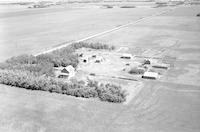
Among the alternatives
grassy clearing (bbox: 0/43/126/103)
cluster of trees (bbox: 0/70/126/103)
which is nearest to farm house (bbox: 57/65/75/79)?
grassy clearing (bbox: 0/43/126/103)

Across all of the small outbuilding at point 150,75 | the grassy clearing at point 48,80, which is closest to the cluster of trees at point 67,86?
the grassy clearing at point 48,80

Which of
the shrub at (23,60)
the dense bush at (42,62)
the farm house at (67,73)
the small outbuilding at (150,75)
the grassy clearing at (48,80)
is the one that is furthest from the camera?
the shrub at (23,60)

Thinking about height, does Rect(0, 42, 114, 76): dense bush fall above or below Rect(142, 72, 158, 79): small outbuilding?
below

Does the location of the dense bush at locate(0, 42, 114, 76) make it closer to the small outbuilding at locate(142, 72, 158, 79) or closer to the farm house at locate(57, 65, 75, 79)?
the farm house at locate(57, 65, 75, 79)

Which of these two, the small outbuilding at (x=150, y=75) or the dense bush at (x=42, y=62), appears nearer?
the small outbuilding at (x=150, y=75)

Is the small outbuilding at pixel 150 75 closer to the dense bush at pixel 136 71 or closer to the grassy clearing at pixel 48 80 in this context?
the dense bush at pixel 136 71

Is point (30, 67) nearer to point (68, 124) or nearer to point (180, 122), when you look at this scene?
point (68, 124)

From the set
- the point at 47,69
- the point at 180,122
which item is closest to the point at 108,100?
the point at 180,122

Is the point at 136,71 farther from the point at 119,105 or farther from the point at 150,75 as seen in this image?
the point at 119,105
